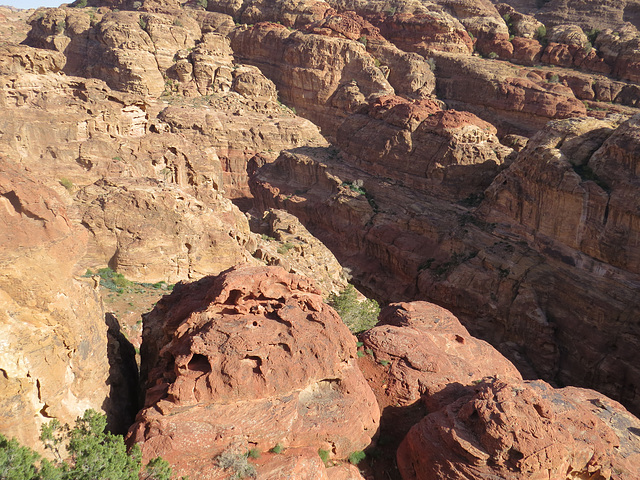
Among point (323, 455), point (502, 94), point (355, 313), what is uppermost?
point (502, 94)

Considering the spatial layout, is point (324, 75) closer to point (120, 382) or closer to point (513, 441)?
point (120, 382)

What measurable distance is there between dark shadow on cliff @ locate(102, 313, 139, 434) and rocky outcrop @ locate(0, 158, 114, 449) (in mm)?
732

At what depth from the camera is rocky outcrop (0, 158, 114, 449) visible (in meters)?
10.3

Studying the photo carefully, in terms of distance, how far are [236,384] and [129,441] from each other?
3.06 meters

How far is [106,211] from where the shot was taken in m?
21.4

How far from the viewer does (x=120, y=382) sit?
1470 centimetres

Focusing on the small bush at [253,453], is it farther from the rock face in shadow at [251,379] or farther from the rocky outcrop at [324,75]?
the rocky outcrop at [324,75]

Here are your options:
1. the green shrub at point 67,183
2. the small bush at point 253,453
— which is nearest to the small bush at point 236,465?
the small bush at point 253,453

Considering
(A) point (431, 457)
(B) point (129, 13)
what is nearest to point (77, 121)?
(A) point (431, 457)

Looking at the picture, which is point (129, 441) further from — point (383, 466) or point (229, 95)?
point (229, 95)

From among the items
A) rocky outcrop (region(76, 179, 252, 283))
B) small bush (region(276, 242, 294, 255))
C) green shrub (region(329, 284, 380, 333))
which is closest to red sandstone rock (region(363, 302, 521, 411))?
green shrub (region(329, 284, 380, 333))

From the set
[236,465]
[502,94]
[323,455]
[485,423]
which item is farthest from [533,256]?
[502,94]

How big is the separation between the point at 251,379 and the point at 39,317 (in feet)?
18.6

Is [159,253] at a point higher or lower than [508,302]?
higher
